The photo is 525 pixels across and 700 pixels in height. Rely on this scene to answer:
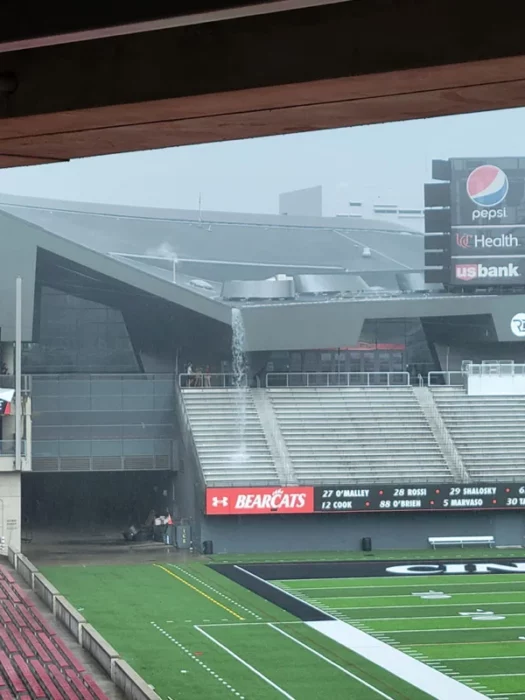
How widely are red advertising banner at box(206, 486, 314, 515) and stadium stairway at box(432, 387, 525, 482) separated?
606 cm

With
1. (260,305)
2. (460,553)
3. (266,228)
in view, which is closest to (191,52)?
(460,553)

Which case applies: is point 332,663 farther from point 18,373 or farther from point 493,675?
point 18,373

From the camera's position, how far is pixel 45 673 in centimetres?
2069

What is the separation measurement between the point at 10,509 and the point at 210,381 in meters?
10.3

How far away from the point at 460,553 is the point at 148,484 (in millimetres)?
12374

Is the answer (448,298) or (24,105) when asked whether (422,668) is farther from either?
(448,298)

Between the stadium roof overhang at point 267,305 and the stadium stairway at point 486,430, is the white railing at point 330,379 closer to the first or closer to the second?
the stadium stairway at point 486,430

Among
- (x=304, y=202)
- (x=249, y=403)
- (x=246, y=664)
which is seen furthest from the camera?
(x=304, y=202)

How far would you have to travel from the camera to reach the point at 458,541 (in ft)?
140

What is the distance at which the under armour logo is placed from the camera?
41372 mm

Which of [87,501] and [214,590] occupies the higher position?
[87,501]

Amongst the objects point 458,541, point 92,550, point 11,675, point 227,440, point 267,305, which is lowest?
point 11,675

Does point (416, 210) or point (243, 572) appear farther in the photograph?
point (416, 210)

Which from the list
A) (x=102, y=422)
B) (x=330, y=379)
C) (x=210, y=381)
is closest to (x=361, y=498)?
(x=210, y=381)
